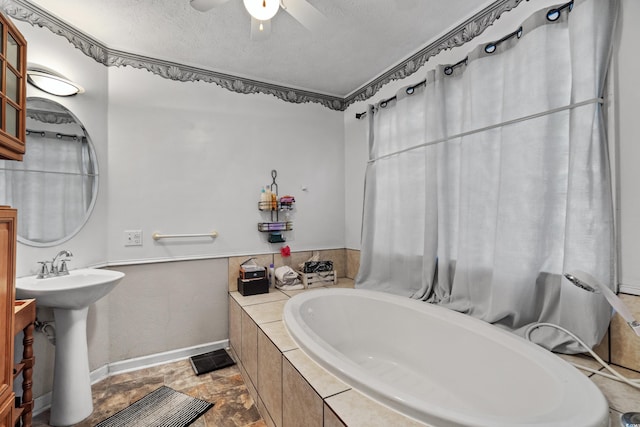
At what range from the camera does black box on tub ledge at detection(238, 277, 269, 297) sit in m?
2.36

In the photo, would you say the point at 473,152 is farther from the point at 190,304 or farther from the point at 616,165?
the point at 190,304

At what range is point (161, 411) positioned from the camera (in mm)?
1715

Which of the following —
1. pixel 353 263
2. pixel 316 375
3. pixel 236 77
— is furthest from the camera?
pixel 353 263

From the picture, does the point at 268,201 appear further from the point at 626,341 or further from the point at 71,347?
the point at 626,341

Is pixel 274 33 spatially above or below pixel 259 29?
above

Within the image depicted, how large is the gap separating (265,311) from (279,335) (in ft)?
1.42

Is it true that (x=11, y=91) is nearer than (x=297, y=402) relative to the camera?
Yes

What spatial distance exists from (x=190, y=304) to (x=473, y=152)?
231 cm

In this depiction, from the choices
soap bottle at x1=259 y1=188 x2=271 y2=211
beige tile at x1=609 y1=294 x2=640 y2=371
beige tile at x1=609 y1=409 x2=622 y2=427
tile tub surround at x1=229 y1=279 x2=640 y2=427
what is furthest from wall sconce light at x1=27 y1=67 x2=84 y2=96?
beige tile at x1=609 y1=294 x2=640 y2=371

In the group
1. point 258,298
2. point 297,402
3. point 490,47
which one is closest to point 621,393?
point 297,402

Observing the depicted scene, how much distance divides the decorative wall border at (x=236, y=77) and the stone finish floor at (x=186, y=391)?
2.22 metres

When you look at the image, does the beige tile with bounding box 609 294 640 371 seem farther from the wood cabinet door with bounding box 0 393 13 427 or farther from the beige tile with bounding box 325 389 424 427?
the wood cabinet door with bounding box 0 393 13 427

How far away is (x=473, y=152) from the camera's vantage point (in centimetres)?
174

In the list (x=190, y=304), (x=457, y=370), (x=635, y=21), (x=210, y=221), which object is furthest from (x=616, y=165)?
(x=190, y=304)
